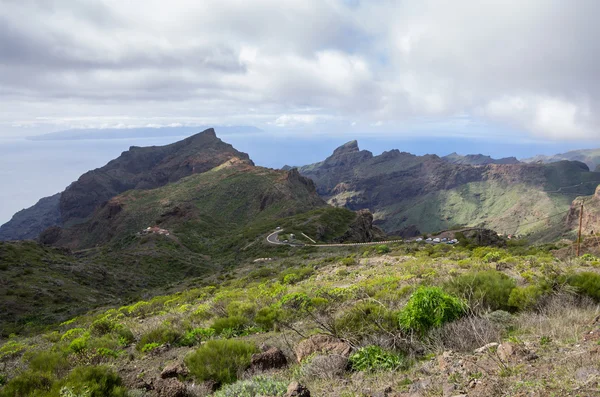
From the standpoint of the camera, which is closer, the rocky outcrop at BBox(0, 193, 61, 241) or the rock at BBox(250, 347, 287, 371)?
the rock at BBox(250, 347, 287, 371)

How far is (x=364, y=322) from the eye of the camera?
7.31m

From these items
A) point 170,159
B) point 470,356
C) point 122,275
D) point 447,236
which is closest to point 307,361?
point 470,356

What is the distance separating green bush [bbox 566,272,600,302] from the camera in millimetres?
7727

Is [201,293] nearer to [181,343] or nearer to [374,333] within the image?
[181,343]

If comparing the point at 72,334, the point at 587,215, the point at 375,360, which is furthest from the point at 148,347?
the point at 587,215

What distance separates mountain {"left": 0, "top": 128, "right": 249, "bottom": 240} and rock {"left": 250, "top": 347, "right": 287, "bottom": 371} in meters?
156

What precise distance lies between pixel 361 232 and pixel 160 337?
55.8 metres

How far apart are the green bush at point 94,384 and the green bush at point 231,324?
359cm

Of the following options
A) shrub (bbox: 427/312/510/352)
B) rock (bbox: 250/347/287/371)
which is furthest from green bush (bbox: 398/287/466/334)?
rock (bbox: 250/347/287/371)

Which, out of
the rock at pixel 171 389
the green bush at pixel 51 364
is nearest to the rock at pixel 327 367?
the rock at pixel 171 389

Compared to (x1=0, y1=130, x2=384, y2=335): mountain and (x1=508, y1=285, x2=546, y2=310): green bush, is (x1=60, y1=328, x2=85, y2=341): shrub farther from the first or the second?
(x1=508, y1=285, x2=546, y2=310): green bush

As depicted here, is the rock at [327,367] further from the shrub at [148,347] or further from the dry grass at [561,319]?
the shrub at [148,347]

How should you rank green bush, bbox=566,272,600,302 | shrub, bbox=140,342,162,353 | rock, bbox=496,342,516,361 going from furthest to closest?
shrub, bbox=140,342,162,353, green bush, bbox=566,272,600,302, rock, bbox=496,342,516,361

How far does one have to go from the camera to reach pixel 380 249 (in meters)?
30.5
